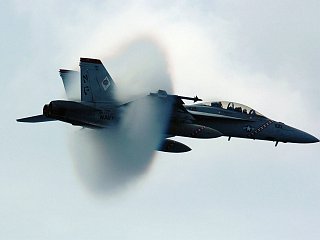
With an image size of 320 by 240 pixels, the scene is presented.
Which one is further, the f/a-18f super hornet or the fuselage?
the fuselage

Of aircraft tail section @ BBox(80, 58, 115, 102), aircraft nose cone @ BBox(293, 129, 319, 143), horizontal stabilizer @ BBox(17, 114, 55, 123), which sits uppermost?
aircraft tail section @ BBox(80, 58, 115, 102)

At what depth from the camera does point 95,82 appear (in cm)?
5078

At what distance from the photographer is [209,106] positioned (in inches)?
2058

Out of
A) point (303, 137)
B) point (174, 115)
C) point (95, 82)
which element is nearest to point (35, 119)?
point (95, 82)

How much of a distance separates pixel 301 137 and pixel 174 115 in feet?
22.6

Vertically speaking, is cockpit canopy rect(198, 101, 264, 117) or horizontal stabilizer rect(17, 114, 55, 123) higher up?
cockpit canopy rect(198, 101, 264, 117)

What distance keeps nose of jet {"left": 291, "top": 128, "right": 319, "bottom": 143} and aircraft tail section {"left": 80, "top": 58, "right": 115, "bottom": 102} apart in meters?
8.76

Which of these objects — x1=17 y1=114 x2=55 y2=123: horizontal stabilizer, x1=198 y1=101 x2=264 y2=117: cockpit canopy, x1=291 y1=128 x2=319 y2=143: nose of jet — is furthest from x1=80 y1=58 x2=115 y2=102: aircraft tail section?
x1=291 y1=128 x2=319 y2=143: nose of jet

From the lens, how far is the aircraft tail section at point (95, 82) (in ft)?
165

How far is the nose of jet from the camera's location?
53.7 metres

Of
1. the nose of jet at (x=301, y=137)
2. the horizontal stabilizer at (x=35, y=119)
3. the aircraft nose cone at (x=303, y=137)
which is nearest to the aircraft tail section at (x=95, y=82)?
the horizontal stabilizer at (x=35, y=119)

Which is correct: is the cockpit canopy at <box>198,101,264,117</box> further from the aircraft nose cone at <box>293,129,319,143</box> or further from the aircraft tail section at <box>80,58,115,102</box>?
the aircraft tail section at <box>80,58,115,102</box>

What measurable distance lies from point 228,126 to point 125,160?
4.78 meters

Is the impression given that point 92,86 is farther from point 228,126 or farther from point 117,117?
point 228,126
